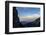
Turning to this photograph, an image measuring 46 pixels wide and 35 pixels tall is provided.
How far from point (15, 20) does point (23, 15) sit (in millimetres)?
181

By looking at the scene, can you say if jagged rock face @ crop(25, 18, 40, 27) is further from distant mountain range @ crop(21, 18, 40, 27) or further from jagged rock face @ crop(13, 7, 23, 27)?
jagged rock face @ crop(13, 7, 23, 27)

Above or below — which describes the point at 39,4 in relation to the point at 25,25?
above

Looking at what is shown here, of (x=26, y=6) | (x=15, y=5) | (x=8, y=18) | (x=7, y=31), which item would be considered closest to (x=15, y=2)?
(x=15, y=5)

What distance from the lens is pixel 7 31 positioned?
1679 mm

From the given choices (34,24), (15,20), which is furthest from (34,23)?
(15,20)

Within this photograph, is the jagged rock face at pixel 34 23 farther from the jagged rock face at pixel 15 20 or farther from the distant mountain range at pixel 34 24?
the jagged rock face at pixel 15 20

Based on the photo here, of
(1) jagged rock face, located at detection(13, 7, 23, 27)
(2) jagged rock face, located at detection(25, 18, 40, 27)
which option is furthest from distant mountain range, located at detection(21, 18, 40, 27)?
(1) jagged rock face, located at detection(13, 7, 23, 27)

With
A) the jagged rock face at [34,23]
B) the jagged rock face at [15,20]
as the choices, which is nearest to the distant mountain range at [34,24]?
the jagged rock face at [34,23]

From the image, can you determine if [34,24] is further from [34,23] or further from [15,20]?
[15,20]

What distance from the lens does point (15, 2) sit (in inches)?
67.1
